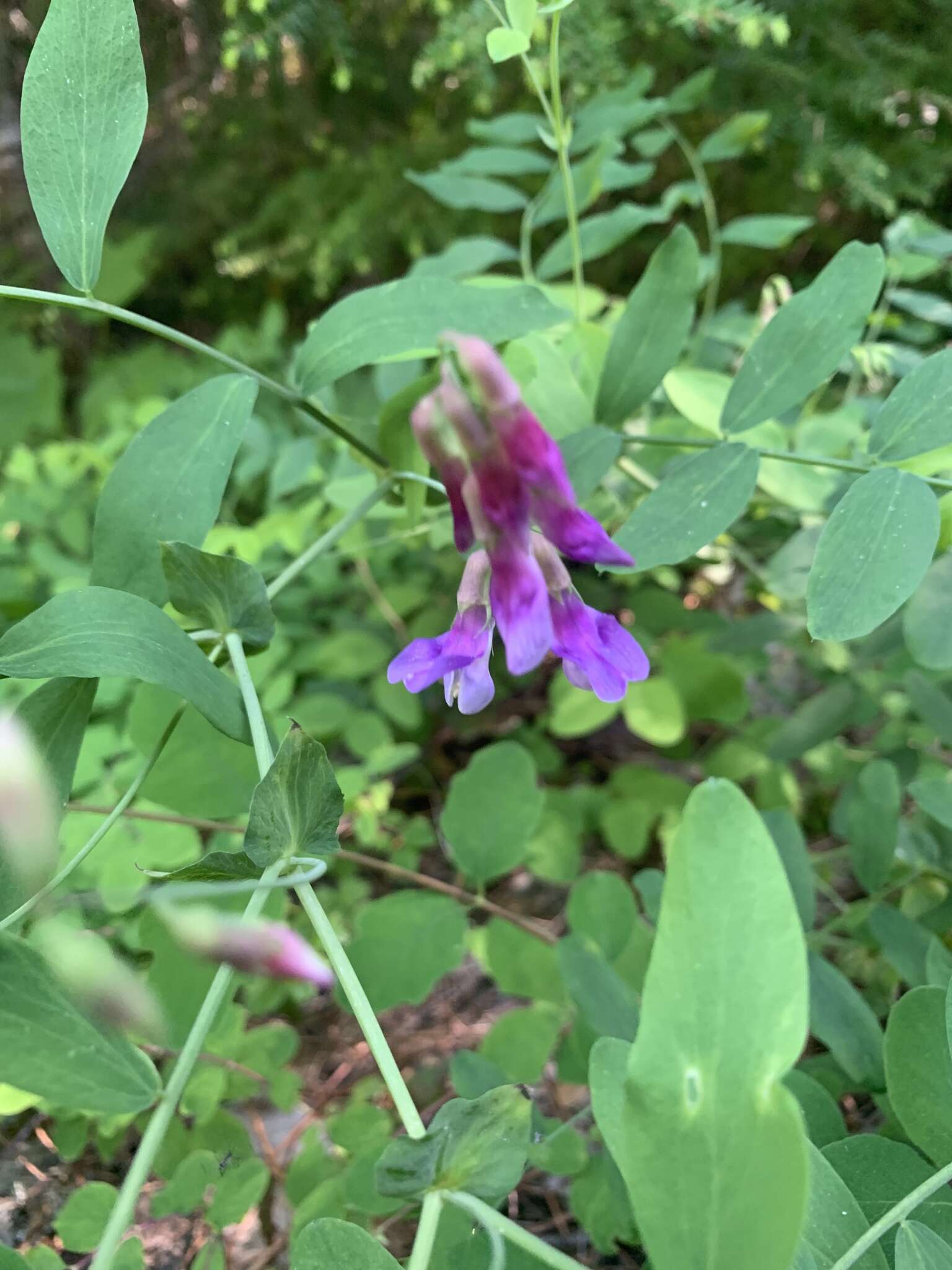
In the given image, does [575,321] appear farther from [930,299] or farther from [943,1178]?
[943,1178]

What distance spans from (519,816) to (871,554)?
391 mm

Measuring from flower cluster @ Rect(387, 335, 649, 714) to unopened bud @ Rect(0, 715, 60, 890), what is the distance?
20 centimetres

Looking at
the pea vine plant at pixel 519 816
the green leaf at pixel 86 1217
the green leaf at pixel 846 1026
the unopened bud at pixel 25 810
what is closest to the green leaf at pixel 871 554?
the pea vine plant at pixel 519 816

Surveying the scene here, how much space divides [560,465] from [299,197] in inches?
63.7

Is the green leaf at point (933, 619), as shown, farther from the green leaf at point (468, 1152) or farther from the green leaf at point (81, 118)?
the green leaf at point (81, 118)

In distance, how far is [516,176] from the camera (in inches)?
61.9

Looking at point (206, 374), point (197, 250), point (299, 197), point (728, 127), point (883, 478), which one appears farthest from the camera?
point (197, 250)

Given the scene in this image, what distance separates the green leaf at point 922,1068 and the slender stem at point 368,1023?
0.28m

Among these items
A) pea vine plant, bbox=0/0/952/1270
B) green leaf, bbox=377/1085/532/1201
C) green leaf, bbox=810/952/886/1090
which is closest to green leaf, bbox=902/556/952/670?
pea vine plant, bbox=0/0/952/1270

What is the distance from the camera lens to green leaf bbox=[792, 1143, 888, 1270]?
1.32 feet

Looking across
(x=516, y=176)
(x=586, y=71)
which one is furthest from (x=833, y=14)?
(x=516, y=176)

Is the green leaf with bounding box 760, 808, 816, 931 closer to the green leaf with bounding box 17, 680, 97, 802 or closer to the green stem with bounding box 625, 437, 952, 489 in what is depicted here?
the green stem with bounding box 625, 437, 952, 489

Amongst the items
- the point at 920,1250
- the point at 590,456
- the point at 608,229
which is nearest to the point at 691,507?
the point at 590,456

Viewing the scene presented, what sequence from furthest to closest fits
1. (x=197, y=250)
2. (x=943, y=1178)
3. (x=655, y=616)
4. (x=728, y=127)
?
(x=197, y=250) → (x=655, y=616) → (x=728, y=127) → (x=943, y=1178)
